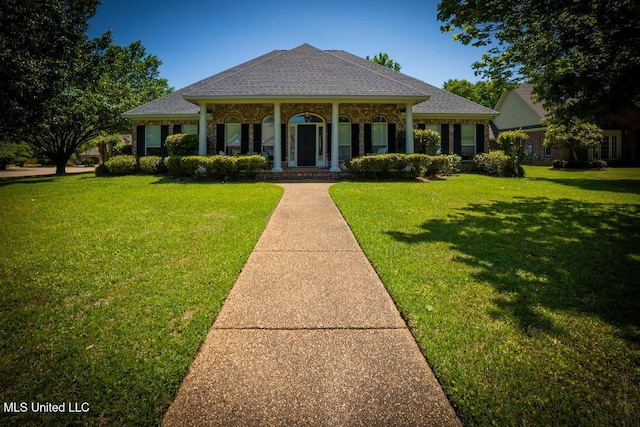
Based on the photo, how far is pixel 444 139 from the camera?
63.1 ft

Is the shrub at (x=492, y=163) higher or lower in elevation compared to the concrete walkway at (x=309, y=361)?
higher

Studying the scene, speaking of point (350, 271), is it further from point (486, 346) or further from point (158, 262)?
point (158, 262)

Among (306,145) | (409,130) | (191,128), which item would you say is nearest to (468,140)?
(409,130)

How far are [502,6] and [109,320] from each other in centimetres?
1066

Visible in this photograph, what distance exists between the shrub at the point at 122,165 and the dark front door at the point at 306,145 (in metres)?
9.53

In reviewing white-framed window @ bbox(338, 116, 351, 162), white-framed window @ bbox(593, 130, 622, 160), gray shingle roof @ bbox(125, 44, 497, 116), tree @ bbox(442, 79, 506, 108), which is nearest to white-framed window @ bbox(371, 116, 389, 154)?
white-framed window @ bbox(338, 116, 351, 162)

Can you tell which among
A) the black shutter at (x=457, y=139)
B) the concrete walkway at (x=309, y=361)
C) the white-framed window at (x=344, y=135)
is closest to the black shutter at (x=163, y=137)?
the white-framed window at (x=344, y=135)

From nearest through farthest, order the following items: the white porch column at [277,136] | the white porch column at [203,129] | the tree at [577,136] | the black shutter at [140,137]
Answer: the white porch column at [277,136], the white porch column at [203,129], the black shutter at [140,137], the tree at [577,136]

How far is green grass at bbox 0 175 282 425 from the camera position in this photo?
2.12m

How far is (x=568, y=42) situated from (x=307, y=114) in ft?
38.9

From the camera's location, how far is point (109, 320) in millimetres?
2996

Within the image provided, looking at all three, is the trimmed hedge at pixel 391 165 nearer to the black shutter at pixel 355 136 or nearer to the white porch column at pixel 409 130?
the white porch column at pixel 409 130

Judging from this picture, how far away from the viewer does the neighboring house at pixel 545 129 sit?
2817cm

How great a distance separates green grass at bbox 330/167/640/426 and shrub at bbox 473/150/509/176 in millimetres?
10018
